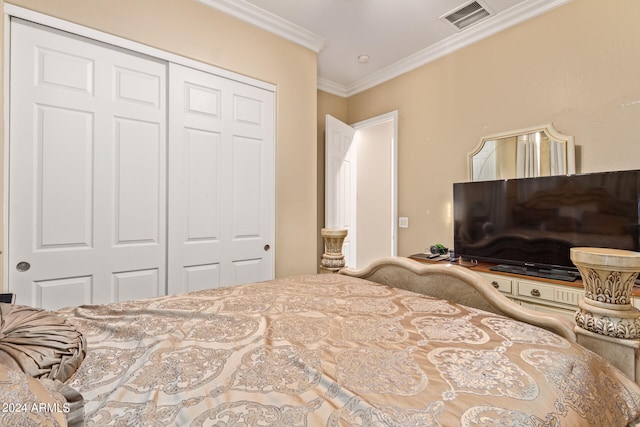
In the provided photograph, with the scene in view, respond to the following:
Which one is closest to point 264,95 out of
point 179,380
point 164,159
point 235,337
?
point 164,159

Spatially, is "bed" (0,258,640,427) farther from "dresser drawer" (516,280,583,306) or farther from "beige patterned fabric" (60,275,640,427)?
"dresser drawer" (516,280,583,306)

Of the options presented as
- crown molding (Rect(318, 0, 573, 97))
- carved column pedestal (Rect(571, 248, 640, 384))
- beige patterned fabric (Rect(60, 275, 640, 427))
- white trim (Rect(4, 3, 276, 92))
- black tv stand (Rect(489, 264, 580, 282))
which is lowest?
black tv stand (Rect(489, 264, 580, 282))

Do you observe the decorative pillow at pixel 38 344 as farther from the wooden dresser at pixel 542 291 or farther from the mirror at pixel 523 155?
the mirror at pixel 523 155

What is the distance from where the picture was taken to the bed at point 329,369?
0.58m

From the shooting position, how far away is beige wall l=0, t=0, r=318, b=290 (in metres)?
2.13

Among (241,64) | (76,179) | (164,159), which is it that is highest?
(241,64)

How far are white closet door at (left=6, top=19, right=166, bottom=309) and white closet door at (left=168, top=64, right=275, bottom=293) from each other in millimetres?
113

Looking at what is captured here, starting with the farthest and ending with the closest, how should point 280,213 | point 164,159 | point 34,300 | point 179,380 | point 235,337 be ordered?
1. point 280,213
2. point 164,159
3. point 34,300
4. point 235,337
5. point 179,380

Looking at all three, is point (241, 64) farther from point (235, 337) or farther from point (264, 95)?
point (235, 337)

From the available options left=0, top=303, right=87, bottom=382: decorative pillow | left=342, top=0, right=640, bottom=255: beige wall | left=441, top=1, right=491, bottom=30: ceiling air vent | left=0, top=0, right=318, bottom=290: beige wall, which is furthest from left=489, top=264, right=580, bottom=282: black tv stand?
left=0, top=303, right=87, bottom=382: decorative pillow

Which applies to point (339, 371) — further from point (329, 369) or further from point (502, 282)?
point (502, 282)

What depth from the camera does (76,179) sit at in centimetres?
200

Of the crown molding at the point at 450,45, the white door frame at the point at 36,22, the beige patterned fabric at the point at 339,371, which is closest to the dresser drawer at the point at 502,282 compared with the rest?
the beige patterned fabric at the point at 339,371

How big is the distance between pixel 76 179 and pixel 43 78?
0.63 meters
